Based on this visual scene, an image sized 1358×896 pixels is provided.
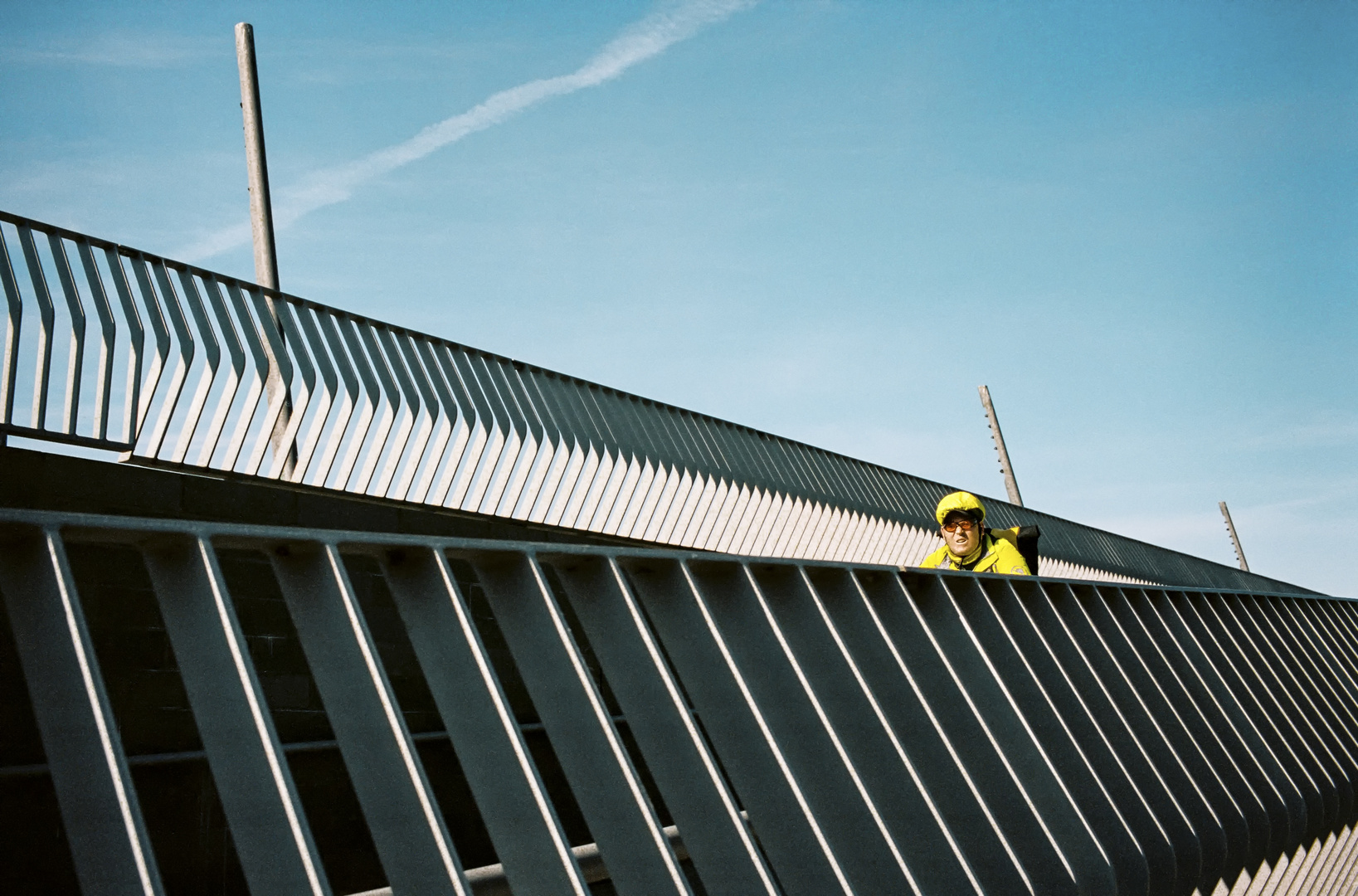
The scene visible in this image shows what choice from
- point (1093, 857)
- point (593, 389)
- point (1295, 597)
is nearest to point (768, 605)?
A: point (1093, 857)

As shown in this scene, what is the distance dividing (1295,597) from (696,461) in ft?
25.1

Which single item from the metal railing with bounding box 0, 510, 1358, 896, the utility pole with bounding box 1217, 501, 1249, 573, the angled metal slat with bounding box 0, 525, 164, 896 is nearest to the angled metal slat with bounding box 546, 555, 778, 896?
the metal railing with bounding box 0, 510, 1358, 896

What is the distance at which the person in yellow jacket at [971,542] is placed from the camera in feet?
20.1

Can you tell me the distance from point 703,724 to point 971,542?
3949 mm

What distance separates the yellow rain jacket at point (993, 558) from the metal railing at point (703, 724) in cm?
134

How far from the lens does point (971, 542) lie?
631 cm

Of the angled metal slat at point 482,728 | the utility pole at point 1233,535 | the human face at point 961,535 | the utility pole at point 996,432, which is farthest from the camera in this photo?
the utility pole at point 1233,535

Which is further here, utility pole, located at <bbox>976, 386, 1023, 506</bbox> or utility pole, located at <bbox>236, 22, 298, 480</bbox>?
utility pole, located at <bbox>976, 386, 1023, 506</bbox>

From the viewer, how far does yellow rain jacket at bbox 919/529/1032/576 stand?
20.0 ft

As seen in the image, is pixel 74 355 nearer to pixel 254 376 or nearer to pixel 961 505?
pixel 254 376

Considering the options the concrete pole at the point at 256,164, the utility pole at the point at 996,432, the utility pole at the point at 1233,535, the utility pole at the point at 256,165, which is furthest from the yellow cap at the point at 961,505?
the utility pole at the point at 1233,535

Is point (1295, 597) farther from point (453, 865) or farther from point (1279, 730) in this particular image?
point (453, 865)

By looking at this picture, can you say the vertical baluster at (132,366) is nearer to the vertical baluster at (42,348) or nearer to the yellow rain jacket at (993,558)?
the vertical baluster at (42,348)

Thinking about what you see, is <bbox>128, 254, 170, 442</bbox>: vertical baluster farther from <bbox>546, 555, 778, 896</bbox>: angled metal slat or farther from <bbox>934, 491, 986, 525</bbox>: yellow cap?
<bbox>546, 555, 778, 896</bbox>: angled metal slat
